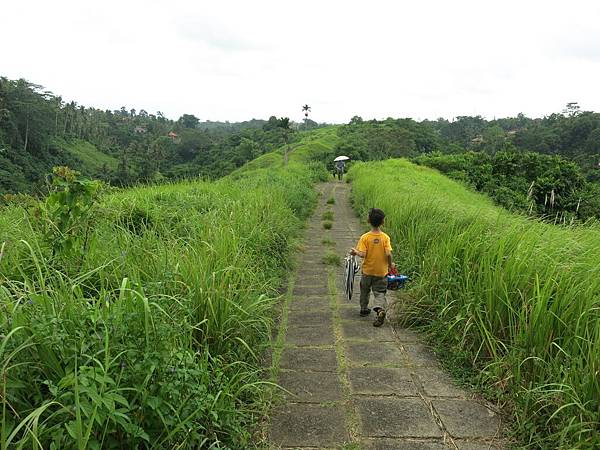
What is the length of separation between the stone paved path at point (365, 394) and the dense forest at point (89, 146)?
995 inches

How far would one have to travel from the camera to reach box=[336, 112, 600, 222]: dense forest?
19.4 meters

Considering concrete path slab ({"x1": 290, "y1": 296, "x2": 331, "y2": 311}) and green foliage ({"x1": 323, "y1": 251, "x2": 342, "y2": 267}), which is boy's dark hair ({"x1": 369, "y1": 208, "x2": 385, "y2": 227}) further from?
green foliage ({"x1": 323, "y1": 251, "x2": 342, "y2": 267})

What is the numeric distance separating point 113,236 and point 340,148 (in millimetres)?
39345

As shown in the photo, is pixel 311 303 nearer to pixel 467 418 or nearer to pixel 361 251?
pixel 361 251

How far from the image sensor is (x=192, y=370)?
2205mm

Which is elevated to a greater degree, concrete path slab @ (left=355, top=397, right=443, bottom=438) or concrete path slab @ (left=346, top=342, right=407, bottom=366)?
concrete path slab @ (left=355, top=397, right=443, bottom=438)

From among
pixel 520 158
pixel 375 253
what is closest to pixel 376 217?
pixel 375 253

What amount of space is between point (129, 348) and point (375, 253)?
3.12 meters

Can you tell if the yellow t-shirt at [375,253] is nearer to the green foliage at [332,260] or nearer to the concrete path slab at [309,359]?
the concrete path slab at [309,359]

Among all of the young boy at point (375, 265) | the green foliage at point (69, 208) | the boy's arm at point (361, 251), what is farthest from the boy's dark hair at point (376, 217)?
the green foliage at point (69, 208)

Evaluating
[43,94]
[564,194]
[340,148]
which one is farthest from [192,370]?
[43,94]

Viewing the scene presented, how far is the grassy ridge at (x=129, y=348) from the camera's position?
1.80 m

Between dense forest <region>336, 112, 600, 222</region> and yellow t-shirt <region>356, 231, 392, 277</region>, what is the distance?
262 cm

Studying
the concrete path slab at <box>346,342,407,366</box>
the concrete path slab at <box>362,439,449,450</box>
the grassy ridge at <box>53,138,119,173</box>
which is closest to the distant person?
the concrete path slab at <box>346,342,407,366</box>
